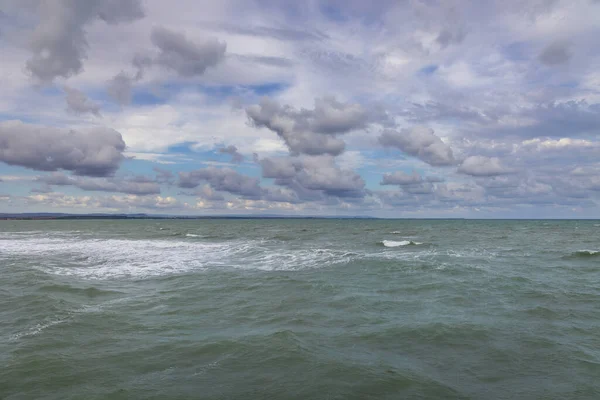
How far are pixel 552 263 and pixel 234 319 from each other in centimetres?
2445

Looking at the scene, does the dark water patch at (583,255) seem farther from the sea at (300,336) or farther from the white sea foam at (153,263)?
the white sea foam at (153,263)

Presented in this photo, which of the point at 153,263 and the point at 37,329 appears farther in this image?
the point at 153,263

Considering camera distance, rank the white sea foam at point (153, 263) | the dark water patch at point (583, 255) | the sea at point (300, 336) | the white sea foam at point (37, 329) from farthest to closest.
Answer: the dark water patch at point (583, 255) < the white sea foam at point (153, 263) < the white sea foam at point (37, 329) < the sea at point (300, 336)

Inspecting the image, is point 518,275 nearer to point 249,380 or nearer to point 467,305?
point 467,305

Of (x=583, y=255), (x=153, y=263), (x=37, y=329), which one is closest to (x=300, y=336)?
(x=37, y=329)

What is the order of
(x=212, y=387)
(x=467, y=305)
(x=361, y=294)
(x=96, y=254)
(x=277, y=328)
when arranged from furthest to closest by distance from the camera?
(x=96, y=254), (x=361, y=294), (x=467, y=305), (x=277, y=328), (x=212, y=387)

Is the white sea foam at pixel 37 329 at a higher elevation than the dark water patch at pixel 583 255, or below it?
higher

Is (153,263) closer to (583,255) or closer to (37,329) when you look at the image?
(37,329)

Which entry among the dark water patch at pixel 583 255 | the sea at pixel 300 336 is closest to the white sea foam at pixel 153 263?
the sea at pixel 300 336

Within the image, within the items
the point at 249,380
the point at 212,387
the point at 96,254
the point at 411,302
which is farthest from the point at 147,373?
the point at 96,254

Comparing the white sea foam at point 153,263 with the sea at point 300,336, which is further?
the white sea foam at point 153,263

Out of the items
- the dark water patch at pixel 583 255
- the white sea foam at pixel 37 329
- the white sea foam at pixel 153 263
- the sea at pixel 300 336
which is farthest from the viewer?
the dark water patch at pixel 583 255

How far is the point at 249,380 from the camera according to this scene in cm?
848

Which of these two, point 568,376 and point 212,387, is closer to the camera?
point 212,387
